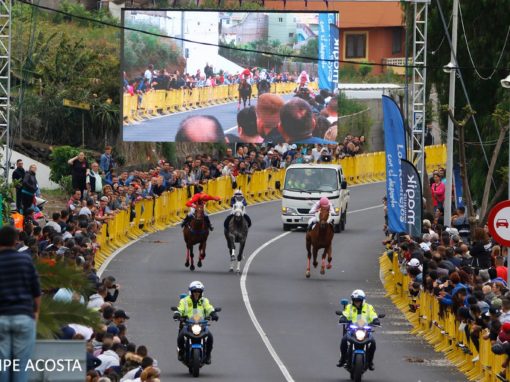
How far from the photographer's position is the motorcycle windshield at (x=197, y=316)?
24875 millimetres

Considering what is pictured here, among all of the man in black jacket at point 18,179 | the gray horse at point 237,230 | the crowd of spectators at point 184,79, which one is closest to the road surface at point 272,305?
the gray horse at point 237,230

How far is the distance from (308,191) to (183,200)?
170 inches

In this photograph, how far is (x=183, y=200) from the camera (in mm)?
47781

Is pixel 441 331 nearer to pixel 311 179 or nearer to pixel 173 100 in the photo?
pixel 311 179

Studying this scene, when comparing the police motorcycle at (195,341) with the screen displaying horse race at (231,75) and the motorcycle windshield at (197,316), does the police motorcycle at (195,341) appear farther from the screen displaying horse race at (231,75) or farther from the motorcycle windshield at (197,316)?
the screen displaying horse race at (231,75)

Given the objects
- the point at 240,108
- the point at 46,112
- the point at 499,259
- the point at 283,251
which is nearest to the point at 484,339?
the point at 499,259

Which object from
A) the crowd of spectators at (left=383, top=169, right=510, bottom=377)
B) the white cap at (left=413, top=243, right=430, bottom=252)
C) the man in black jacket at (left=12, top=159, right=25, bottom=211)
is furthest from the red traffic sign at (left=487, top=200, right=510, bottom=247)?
the man in black jacket at (left=12, top=159, right=25, bottom=211)

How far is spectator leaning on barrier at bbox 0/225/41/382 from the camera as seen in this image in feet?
36.8

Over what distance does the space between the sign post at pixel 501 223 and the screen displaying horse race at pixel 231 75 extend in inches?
1175

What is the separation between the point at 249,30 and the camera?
5309cm

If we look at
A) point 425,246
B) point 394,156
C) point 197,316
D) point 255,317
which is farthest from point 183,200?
point 197,316

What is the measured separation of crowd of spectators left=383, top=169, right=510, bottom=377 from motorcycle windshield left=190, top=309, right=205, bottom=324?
13.7ft

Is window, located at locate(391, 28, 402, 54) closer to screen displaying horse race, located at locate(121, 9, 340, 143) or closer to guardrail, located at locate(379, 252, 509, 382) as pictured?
screen displaying horse race, located at locate(121, 9, 340, 143)

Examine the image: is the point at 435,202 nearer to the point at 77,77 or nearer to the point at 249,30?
the point at 249,30
